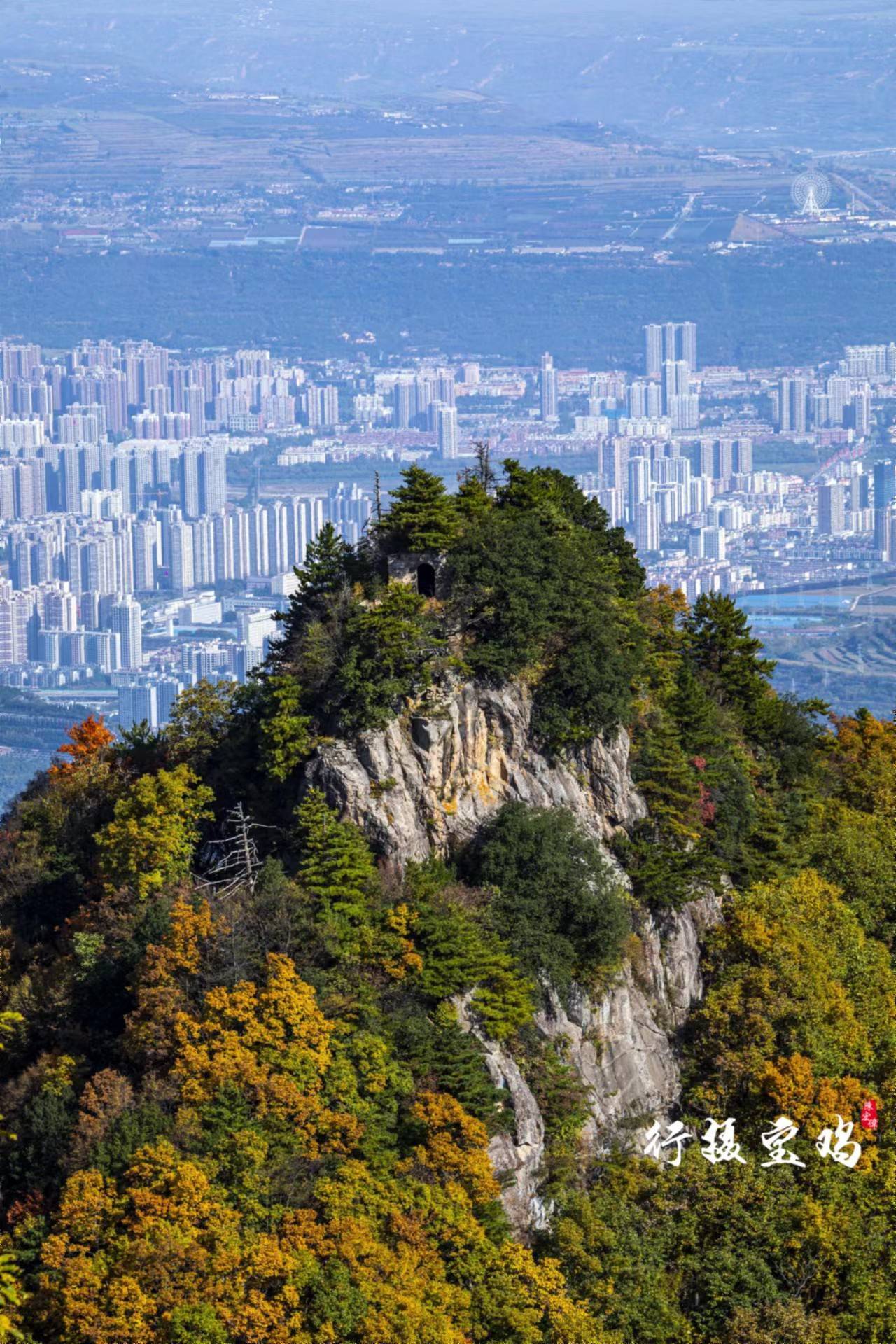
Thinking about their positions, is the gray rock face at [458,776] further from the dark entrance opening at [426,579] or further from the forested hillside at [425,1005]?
the dark entrance opening at [426,579]

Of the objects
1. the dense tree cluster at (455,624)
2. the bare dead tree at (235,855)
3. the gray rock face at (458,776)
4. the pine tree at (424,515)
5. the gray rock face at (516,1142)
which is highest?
the pine tree at (424,515)

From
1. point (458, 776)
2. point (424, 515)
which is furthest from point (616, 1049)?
point (424, 515)

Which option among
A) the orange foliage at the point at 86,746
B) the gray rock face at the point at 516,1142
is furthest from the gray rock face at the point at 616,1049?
the orange foliage at the point at 86,746

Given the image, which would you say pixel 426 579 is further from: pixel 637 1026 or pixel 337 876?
pixel 637 1026

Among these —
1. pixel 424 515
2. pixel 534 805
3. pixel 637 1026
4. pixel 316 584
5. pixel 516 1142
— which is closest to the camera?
pixel 516 1142

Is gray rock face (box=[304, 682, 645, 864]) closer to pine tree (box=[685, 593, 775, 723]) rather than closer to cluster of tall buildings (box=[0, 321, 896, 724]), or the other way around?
pine tree (box=[685, 593, 775, 723])

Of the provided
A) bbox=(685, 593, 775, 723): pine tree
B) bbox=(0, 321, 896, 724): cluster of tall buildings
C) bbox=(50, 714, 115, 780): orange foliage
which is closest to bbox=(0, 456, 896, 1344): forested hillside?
bbox=(50, 714, 115, 780): orange foliage

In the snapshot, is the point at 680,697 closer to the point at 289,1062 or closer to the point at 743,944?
the point at 743,944

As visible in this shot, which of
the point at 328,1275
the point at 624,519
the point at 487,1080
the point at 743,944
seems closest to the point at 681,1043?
the point at 743,944
